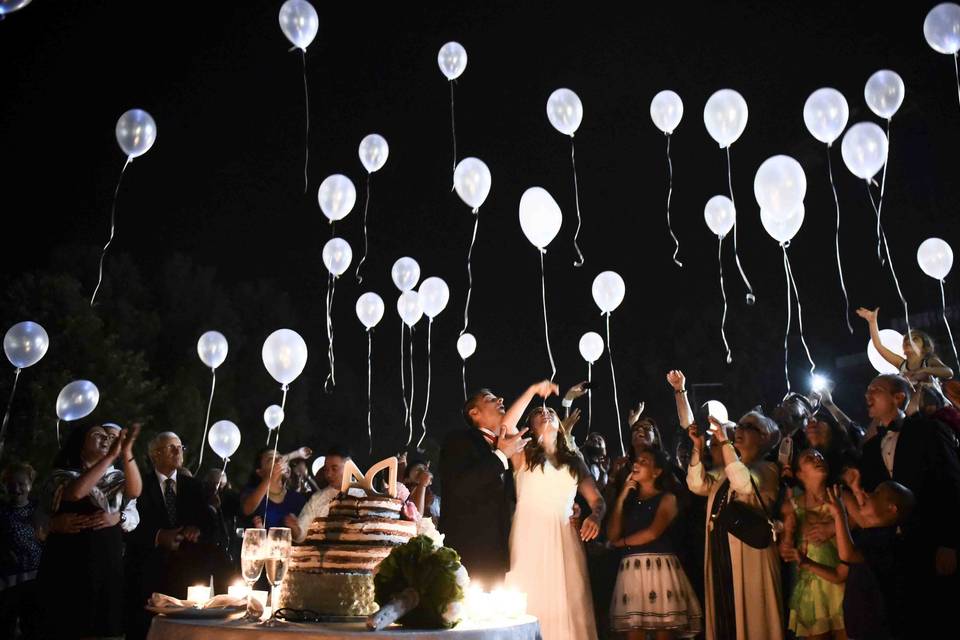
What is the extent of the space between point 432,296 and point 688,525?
551 centimetres

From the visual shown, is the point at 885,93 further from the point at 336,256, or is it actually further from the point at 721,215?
the point at 336,256

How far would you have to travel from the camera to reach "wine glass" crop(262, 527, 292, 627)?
275cm

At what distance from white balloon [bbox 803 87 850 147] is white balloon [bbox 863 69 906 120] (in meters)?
0.34

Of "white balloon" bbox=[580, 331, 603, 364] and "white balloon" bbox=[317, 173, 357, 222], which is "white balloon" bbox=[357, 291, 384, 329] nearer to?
"white balloon" bbox=[317, 173, 357, 222]

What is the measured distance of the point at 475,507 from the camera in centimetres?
464

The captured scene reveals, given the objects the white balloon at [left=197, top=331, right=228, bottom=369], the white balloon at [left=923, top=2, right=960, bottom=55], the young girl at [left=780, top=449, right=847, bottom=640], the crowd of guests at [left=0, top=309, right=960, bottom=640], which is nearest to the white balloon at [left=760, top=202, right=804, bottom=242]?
the crowd of guests at [left=0, top=309, right=960, bottom=640]

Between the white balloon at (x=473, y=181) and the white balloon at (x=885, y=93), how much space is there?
3881 millimetres

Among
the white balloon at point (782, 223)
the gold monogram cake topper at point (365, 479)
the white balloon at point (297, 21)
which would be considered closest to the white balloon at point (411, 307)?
the white balloon at point (297, 21)

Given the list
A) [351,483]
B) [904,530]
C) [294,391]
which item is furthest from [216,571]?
[294,391]

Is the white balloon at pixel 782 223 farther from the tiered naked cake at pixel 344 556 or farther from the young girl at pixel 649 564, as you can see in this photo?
the tiered naked cake at pixel 344 556

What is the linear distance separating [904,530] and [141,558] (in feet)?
16.5

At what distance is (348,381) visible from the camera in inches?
1357

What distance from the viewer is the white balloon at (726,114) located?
25.8 feet

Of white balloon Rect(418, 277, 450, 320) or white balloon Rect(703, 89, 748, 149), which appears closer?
white balloon Rect(703, 89, 748, 149)
